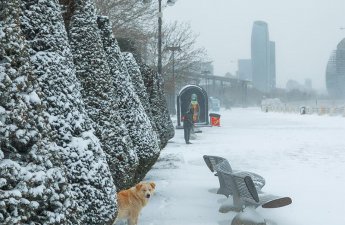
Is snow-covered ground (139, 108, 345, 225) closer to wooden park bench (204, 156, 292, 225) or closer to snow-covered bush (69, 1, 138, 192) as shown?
wooden park bench (204, 156, 292, 225)

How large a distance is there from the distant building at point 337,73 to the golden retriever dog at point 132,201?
11632 centimetres

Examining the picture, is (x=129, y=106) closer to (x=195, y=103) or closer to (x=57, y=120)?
(x=57, y=120)

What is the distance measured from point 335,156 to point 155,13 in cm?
1457

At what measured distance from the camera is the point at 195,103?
2778 centimetres

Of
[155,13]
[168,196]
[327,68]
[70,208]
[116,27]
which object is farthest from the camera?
[327,68]

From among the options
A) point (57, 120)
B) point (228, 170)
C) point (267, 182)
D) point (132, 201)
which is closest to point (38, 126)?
point (57, 120)

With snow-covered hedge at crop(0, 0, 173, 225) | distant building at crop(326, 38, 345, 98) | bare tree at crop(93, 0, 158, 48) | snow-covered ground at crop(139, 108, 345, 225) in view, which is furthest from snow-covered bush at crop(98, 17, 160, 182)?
distant building at crop(326, 38, 345, 98)

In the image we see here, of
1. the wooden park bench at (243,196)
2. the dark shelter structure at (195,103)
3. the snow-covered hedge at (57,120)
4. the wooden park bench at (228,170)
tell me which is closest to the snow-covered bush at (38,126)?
the snow-covered hedge at (57,120)

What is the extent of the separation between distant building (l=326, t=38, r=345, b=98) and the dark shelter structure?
93.9 meters

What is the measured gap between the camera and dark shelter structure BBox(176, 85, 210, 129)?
27.9 meters

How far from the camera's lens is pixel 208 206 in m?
8.37

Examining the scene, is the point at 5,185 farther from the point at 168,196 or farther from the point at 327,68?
the point at 327,68

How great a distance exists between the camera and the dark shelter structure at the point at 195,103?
2791cm

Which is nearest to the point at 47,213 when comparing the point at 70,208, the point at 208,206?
the point at 70,208
